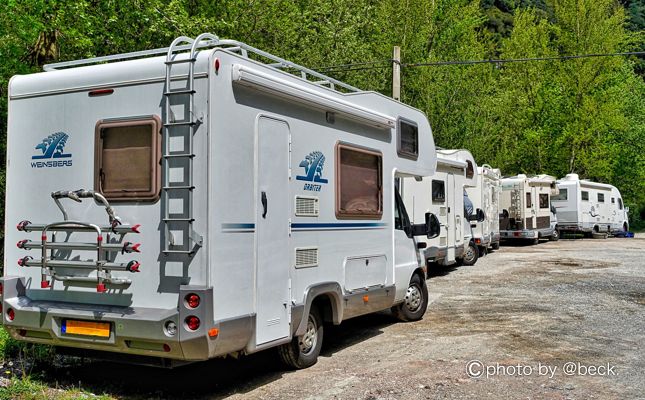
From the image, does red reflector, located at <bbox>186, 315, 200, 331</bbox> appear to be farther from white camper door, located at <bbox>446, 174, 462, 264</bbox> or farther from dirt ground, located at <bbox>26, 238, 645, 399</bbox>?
white camper door, located at <bbox>446, 174, 462, 264</bbox>

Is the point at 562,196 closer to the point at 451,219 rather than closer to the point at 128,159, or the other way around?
the point at 451,219

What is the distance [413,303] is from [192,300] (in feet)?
16.5

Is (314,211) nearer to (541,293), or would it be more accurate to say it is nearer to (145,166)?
(145,166)

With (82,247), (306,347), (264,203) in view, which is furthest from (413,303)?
(82,247)

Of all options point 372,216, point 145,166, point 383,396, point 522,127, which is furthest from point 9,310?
point 522,127

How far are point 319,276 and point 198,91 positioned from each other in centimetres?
246

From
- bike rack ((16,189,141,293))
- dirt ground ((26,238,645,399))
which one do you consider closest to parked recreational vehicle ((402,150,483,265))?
dirt ground ((26,238,645,399))

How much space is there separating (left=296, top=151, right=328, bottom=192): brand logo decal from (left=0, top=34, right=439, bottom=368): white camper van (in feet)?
0.07

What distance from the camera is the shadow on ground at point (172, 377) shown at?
600 cm

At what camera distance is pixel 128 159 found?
18.3ft

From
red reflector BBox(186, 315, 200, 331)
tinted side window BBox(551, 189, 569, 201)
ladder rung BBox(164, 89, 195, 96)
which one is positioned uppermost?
tinted side window BBox(551, 189, 569, 201)

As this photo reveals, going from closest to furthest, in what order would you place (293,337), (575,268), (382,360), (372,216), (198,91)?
1. (198,91)
2. (293,337)
3. (382,360)
4. (372,216)
5. (575,268)

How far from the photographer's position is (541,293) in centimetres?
1248

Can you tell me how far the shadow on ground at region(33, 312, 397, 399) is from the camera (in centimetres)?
600
